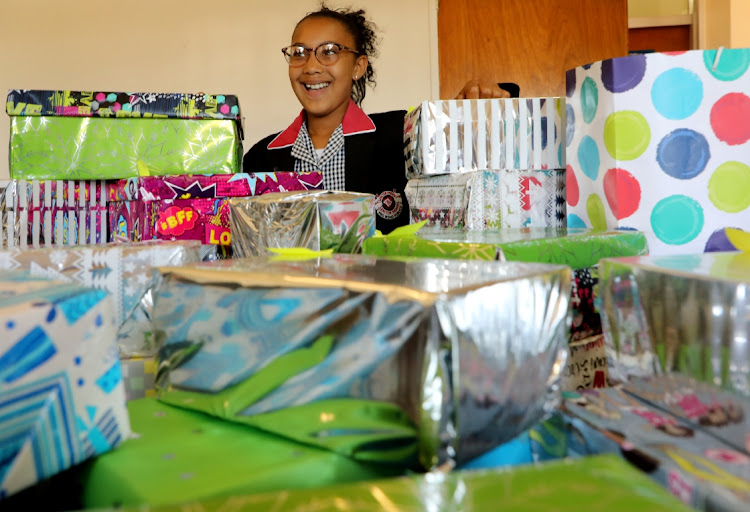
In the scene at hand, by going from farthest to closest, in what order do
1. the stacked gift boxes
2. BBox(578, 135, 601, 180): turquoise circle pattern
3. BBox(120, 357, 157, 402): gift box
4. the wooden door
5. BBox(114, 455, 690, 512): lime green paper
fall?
the wooden door
the stacked gift boxes
BBox(578, 135, 601, 180): turquoise circle pattern
BBox(120, 357, 157, 402): gift box
BBox(114, 455, 690, 512): lime green paper

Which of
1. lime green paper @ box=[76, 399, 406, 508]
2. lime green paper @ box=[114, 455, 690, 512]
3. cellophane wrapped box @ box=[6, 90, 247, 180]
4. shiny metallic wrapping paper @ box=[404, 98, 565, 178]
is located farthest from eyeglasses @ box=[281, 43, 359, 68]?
lime green paper @ box=[114, 455, 690, 512]

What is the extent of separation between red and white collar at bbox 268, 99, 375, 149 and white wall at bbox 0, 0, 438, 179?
1326 millimetres

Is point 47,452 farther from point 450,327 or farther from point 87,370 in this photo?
point 450,327

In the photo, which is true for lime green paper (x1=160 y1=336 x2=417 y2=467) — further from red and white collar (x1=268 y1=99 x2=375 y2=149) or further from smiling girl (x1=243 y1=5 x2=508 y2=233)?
red and white collar (x1=268 y1=99 x2=375 y2=149)

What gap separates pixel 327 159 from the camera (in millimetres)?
1764

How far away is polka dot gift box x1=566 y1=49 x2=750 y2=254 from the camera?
77cm

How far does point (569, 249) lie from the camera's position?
0.57 m

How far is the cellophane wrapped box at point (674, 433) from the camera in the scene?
301 mm

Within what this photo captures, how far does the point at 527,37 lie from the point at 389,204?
1.95 m

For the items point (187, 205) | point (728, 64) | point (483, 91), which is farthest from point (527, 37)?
point (187, 205)

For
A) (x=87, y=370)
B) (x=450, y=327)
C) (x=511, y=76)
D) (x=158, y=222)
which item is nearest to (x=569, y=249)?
(x=450, y=327)

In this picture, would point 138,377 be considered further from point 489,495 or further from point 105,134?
point 105,134

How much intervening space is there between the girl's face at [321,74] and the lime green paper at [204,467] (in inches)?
58.1

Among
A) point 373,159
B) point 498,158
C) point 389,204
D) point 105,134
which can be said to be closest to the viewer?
point 498,158
